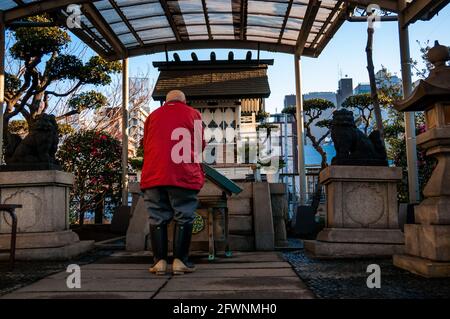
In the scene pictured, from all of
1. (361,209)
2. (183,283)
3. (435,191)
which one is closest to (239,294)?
(183,283)

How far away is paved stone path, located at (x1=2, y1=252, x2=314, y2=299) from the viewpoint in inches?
120

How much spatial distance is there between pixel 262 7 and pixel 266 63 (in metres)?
2.12

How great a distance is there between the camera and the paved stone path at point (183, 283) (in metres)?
3.05

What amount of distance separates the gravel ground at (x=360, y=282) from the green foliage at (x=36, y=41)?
921 centimetres

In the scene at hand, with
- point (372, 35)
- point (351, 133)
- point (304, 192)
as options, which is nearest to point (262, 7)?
point (372, 35)

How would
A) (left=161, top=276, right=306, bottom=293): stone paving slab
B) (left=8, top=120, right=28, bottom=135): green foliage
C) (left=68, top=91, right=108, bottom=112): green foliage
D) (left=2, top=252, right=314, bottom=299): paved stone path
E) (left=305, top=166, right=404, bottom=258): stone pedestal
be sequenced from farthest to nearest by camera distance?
(left=8, top=120, right=28, bottom=135): green foliage
(left=68, top=91, right=108, bottom=112): green foliage
(left=305, top=166, right=404, bottom=258): stone pedestal
(left=161, top=276, right=306, bottom=293): stone paving slab
(left=2, top=252, right=314, bottom=299): paved stone path

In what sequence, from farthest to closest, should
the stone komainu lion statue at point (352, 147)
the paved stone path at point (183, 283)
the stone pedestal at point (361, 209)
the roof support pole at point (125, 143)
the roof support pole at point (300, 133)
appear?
the roof support pole at point (300, 133) → the roof support pole at point (125, 143) → the stone komainu lion statue at point (352, 147) → the stone pedestal at point (361, 209) → the paved stone path at point (183, 283)

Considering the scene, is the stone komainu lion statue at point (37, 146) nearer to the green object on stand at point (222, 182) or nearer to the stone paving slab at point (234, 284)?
the green object on stand at point (222, 182)

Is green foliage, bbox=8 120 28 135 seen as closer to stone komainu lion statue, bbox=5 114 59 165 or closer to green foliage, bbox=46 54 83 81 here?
green foliage, bbox=46 54 83 81

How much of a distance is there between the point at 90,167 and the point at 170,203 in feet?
27.4

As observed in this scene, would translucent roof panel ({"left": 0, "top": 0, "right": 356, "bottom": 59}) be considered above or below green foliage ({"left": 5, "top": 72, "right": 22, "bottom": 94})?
above

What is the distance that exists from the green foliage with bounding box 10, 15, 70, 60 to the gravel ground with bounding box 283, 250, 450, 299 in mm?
9213

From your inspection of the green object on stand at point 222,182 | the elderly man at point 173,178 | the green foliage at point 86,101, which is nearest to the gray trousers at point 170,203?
the elderly man at point 173,178

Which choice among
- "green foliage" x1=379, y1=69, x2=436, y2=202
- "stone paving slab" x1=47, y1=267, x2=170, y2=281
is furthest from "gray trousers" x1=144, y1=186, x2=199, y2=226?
"green foliage" x1=379, y1=69, x2=436, y2=202
